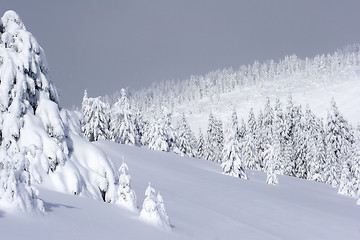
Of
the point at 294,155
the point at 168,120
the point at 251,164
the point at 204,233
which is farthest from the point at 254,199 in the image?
the point at 294,155

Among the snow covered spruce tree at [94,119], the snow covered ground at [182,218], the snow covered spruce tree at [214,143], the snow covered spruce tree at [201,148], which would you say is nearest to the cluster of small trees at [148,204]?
the snow covered ground at [182,218]

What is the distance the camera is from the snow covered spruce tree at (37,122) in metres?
11.5

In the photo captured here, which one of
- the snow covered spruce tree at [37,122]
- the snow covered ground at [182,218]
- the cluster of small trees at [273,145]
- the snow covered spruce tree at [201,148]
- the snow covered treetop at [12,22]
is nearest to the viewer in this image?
the snow covered ground at [182,218]

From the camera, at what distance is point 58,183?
1138 cm

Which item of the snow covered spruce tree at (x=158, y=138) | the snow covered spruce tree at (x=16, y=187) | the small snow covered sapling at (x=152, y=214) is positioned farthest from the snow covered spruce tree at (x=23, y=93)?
the snow covered spruce tree at (x=158, y=138)

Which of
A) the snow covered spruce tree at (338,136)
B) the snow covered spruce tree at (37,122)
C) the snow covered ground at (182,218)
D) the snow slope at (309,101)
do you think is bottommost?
the snow covered ground at (182,218)

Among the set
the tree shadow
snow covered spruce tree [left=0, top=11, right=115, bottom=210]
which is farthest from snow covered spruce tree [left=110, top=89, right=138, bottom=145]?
the tree shadow

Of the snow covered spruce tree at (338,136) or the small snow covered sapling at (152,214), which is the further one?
the snow covered spruce tree at (338,136)

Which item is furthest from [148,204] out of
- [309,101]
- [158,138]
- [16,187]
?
[309,101]

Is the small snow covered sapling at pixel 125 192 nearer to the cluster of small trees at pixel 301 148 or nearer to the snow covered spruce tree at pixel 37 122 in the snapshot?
the snow covered spruce tree at pixel 37 122

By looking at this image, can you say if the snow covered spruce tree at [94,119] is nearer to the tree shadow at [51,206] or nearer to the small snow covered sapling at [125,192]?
the small snow covered sapling at [125,192]

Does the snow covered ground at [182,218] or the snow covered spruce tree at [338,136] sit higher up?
the snow covered spruce tree at [338,136]

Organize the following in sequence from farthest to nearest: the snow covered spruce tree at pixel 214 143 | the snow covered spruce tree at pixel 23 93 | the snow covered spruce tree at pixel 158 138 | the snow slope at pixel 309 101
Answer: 1. the snow slope at pixel 309 101
2. the snow covered spruce tree at pixel 214 143
3. the snow covered spruce tree at pixel 158 138
4. the snow covered spruce tree at pixel 23 93

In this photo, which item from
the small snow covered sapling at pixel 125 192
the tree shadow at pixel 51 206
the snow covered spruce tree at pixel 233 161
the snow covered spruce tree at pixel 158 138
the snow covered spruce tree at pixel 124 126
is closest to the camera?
the tree shadow at pixel 51 206
